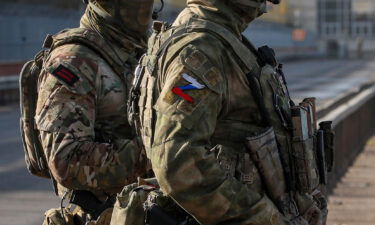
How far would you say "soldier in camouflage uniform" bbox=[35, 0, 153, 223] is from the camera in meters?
4.18

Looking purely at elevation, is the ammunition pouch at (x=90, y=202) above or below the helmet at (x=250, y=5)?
below

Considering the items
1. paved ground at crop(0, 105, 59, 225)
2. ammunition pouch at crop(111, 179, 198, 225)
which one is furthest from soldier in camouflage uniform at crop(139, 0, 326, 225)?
paved ground at crop(0, 105, 59, 225)

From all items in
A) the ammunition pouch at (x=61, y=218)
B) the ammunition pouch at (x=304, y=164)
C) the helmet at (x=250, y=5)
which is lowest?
the ammunition pouch at (x=61, y=218)

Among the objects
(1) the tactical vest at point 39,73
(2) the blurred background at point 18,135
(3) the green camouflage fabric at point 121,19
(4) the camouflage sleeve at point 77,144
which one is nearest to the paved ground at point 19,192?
(2) the blurred background at point 18,135

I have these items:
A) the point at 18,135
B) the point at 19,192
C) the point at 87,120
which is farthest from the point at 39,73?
the point at 18,135

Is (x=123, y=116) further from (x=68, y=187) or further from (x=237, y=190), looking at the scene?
(x=237, y=190)

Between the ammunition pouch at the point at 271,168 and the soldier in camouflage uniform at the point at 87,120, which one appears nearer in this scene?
the ammunition pouch at the point at 271,168

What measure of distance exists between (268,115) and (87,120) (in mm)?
1161

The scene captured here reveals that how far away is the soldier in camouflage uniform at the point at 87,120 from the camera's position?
4184 mm

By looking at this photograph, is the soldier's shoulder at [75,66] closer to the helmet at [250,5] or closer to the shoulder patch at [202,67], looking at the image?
the helmet at [250,5]

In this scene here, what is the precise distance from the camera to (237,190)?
10.3ft

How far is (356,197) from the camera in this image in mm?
10086

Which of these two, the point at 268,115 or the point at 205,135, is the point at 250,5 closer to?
the point at 268,115

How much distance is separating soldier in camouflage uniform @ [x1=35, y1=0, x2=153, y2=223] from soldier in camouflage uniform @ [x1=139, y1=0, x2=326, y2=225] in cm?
81
